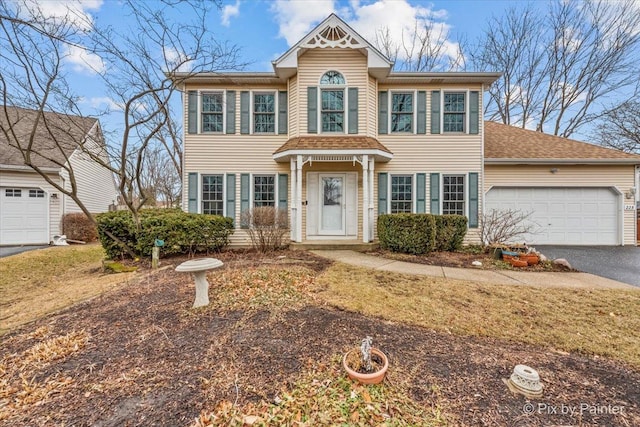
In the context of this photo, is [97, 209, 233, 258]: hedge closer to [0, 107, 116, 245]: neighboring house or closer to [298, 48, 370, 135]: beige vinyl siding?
[298, 48, 370, 135]: beige vinyl siding

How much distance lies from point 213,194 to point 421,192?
272 inches

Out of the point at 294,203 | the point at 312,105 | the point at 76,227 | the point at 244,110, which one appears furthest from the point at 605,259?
the point at 76,227

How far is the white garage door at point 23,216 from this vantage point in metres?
10.3

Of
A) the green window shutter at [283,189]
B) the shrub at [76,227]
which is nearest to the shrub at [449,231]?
the green window shutter at [283,189]

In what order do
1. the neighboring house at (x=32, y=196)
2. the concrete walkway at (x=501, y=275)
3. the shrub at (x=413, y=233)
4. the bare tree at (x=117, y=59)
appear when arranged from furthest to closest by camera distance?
the neighboring house at (x=32, y=196) → the shrub at (x=413, y=233) → the bare tree at (x=117, y=59) → the concrete walkway at (x=501, y=275)

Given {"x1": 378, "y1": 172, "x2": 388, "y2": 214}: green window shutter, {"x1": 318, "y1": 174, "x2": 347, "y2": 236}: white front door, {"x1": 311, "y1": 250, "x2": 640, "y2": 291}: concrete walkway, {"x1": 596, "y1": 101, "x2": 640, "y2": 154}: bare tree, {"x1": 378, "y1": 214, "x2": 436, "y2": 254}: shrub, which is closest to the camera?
{"x1": 311, "y1": 250, "x2": 640, "y2": 291}: concrete walkway

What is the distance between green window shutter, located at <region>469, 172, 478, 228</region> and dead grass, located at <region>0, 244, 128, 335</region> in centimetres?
969

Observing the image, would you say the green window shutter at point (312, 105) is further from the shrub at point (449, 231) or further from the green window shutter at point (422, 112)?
the shrub at point (449, 231)

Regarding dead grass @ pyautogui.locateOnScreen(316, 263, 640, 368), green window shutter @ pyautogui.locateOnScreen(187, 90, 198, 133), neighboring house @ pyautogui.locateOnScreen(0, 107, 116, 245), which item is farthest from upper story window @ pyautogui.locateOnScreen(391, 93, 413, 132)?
neighboring house @ pyautogui.locateOnScreen(0, 107, 116, 245)

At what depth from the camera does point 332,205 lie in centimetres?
895

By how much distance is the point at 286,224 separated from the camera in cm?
823

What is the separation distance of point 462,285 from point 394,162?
5.29 meters

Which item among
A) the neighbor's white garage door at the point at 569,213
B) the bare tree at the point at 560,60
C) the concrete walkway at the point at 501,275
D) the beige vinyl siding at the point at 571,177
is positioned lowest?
the concrete walkway at the point at 501,275

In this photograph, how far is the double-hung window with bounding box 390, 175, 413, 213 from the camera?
909cm
